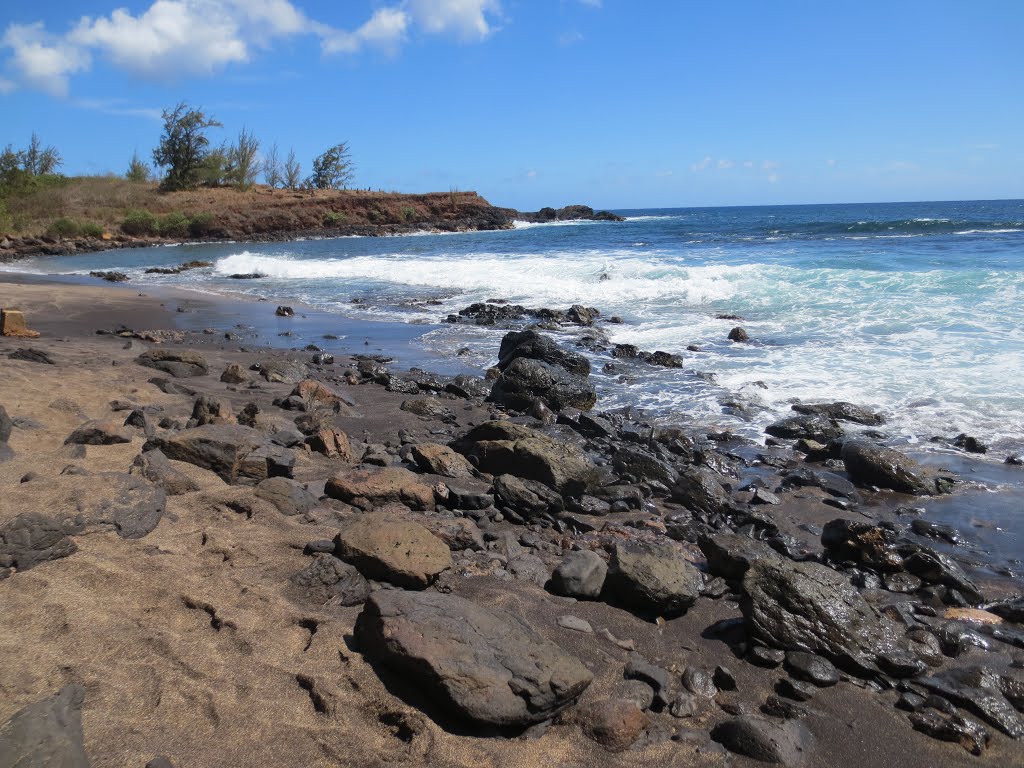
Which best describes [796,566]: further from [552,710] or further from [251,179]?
[251,179]

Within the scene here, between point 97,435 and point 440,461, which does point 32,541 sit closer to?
point 97,435

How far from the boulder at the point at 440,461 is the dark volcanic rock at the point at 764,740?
2.97 m

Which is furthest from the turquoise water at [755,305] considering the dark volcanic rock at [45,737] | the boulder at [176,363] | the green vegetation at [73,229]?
the green vegetation at [73,229]

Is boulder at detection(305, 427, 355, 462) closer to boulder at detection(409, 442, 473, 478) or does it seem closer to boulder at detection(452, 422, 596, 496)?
boulder at detection(409, 442, 473, 478)

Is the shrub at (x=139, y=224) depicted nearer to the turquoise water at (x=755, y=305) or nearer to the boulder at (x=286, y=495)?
the turquoise water at (x=755, y=305)

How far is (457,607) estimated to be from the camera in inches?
120

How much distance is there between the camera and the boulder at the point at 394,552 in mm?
3562

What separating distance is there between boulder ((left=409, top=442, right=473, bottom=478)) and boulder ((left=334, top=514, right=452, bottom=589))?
1.61 meters

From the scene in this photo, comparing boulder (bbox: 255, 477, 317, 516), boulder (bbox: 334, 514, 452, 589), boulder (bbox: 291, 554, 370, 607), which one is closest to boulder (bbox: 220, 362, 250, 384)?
boulder (bbox: 255, 477, 317, 516)

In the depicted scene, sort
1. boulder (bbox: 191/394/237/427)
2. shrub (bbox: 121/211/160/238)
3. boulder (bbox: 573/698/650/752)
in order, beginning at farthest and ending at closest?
shrub (bbox: 121/211/160/238) → boulder (bbox: 191/394/237/427) → boulder (bbox: 573/698/650/752)

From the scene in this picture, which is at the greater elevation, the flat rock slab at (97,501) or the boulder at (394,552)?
the flat rock slab at (97,501)

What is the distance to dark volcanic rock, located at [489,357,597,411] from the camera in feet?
26.5

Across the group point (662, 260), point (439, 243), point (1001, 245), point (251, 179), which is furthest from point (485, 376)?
point (251, 179)

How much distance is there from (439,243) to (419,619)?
37.9 metres
